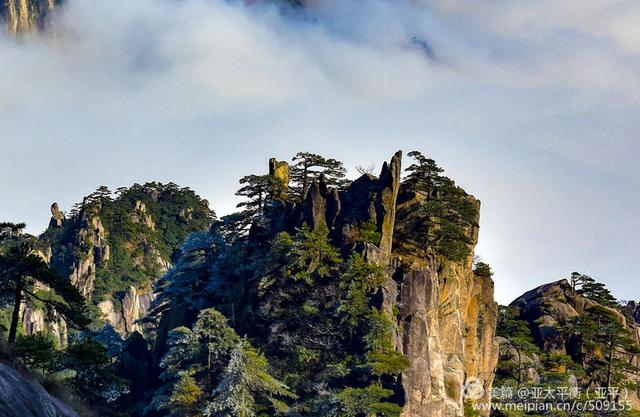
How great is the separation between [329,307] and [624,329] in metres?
46.3

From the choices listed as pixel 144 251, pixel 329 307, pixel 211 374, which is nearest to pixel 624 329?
pixel 329 307

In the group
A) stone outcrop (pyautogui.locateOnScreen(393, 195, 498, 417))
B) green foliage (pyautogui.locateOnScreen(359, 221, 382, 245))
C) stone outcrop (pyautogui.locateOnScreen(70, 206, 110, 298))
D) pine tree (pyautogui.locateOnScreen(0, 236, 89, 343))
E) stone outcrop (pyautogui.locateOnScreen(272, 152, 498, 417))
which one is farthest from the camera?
stone outcrop (pyautogui.locateOnScreen(70, 206, 110, 298))

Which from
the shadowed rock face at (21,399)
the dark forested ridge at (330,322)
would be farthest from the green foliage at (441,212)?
the shadowed rock face at (21,399)

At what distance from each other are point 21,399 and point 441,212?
→ 178 ft

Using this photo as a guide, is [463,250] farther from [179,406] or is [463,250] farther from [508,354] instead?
[179,406]

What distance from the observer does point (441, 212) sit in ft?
230

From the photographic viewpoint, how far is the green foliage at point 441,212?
71.0 m

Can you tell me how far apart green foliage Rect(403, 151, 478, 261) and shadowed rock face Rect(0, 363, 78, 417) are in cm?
5107

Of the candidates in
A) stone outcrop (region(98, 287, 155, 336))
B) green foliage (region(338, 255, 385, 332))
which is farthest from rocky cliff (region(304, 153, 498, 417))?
stone outcrop (region(98, 287, 155, 336))

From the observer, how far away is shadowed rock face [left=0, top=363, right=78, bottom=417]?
734 inches

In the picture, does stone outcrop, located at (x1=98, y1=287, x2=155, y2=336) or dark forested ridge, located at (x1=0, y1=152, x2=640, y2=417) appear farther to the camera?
stone outcrop, located at (x1=98, y1=287, x2=155, y2=336)

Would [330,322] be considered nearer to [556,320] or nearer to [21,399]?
[21,399]

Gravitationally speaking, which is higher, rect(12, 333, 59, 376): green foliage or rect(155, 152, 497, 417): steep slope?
rect(155, 152, 497, 417): steep slope

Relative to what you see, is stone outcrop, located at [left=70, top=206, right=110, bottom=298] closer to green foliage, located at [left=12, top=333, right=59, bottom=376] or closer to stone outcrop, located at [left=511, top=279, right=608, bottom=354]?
stone outcrop, located at [left=511, top=279, right=608, bottom=354]
